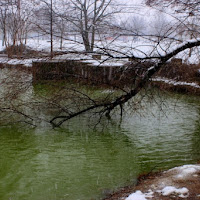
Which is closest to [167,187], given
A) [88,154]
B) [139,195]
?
[139,195]

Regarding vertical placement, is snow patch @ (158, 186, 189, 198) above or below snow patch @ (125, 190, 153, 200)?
above

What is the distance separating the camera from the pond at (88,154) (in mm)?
5246

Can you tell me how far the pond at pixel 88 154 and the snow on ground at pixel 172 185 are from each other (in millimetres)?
631

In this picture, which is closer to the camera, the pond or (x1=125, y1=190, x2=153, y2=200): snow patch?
(x1=125, y1=190, x2=153, y2=200): snow patch

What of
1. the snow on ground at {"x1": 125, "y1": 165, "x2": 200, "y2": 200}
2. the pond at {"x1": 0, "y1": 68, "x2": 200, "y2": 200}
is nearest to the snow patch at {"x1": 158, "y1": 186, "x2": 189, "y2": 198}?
the snow on ground at {"x1": 125, "y1": 165, "x2": 200, "y2": 200}

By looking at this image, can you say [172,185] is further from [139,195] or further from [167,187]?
[139,195]

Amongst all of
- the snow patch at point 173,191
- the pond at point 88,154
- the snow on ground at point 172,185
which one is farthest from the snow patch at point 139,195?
the pond at point 88,154

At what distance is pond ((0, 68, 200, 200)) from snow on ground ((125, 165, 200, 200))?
0.63 m

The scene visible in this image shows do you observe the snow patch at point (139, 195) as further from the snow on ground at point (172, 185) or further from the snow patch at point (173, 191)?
the snow patch at point (173, 191)

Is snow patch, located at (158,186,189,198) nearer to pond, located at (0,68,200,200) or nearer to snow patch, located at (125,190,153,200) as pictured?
snow patch, located at (125,190,153,200)

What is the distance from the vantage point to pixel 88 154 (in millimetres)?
6703

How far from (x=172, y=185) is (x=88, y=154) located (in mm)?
2512

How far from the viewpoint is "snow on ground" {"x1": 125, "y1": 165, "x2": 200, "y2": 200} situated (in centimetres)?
425

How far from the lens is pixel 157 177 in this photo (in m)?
5.25
